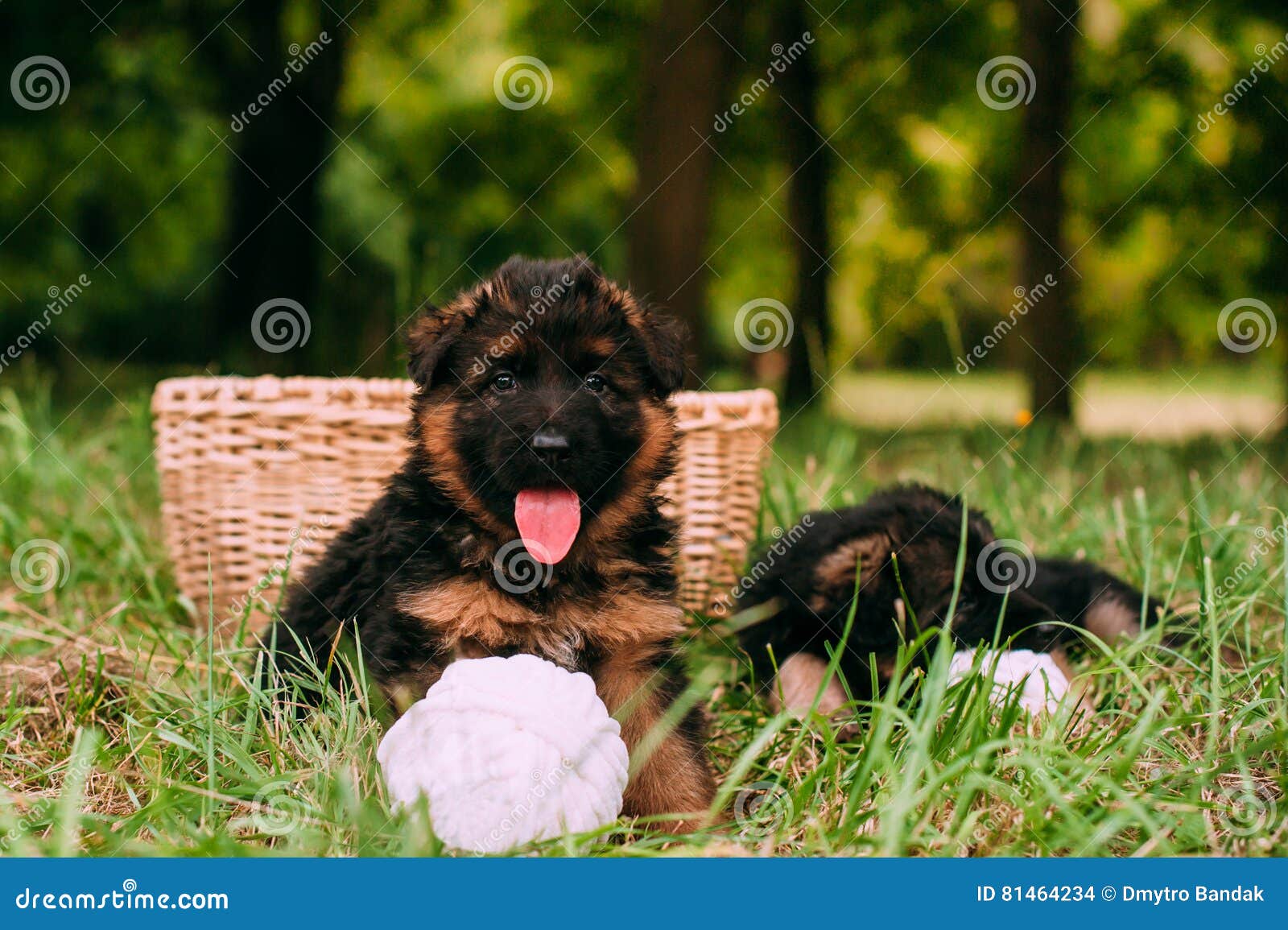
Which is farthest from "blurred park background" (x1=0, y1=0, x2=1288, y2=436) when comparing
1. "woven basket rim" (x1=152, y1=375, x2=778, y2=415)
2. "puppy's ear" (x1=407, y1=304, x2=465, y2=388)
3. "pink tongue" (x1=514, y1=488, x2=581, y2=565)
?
"pink tongue" (x1=514, y1=488, x2=581, y2=565)

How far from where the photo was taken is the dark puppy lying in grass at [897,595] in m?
3.36

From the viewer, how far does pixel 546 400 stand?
9.01 feet

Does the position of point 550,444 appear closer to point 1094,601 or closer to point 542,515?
point 542,515

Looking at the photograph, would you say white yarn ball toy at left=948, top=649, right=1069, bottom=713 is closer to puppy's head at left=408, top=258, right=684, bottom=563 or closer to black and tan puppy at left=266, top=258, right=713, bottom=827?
black and tan puppy at left=266, top=258, right=713, bottom=827

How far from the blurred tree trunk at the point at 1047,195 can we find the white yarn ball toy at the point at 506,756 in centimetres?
771

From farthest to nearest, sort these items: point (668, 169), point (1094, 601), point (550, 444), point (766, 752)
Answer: point (668, 169)
point (1094, 601)
point (766, 752)
point (550, 444)

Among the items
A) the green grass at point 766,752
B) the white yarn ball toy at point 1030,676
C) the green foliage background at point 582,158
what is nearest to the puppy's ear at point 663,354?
the green grass at point 766,752

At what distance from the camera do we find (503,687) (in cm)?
235

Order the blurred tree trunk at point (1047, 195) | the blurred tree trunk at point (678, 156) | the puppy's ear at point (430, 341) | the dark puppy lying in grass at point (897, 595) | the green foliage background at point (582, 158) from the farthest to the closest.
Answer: the green foliage background at point (582, 158) < the blurred tree trunk at point (1047, 195) < the blurred tree trunk at point (678, 156) < the dark puppy lying in grass at point (897, 595) < the puppy's ear at point (430, 341)

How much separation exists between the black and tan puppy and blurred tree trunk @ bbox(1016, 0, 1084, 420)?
709 cm

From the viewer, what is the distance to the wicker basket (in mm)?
3979

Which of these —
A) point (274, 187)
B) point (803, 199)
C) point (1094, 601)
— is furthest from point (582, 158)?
point (1094, 601)

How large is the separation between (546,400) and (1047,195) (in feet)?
26.1

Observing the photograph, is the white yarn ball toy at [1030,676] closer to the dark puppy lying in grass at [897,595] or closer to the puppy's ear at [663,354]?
the dark puppy lying in grass at [897,595]
